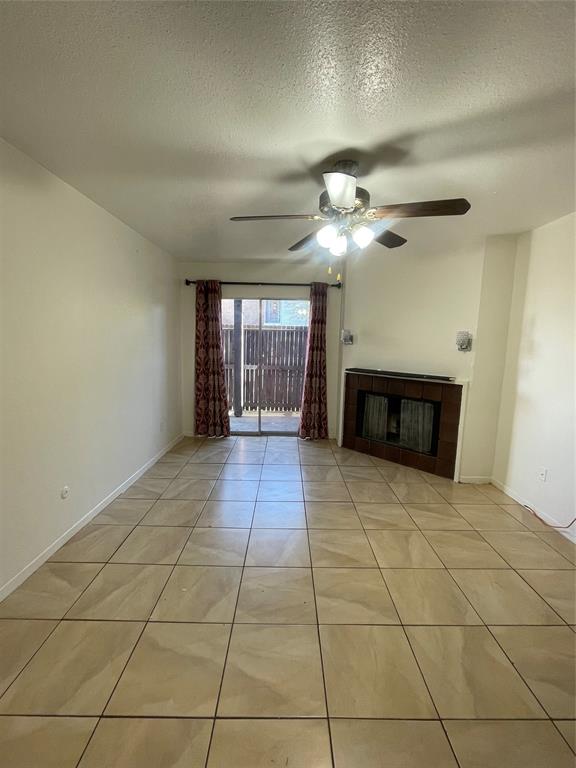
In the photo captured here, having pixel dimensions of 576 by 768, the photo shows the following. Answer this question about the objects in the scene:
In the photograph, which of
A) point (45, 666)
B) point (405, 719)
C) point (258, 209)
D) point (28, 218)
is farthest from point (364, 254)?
point (45, 666)

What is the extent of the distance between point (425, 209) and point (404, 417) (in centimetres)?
268

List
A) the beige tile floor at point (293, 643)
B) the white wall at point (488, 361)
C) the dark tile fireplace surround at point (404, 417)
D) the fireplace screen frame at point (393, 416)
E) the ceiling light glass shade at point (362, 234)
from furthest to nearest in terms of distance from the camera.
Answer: the fireplace screen frame at point (393, 416) → the dark tile fireplace surround at point (404, 417) → the white wall at point (488, 361) → the ceiling light glass shade at point (362, 234) → the beige tile floor at point (293, 643)

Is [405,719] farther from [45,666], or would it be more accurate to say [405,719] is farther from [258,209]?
[258,209]

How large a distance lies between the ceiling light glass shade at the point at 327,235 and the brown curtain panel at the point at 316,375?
2529mm

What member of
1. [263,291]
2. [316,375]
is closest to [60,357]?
[263,291]

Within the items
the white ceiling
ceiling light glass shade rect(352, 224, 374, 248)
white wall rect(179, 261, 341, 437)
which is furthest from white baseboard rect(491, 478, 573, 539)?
ceiling light glass shade rect(352, 224, 374, 248)

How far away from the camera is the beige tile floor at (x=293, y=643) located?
1.26 meters

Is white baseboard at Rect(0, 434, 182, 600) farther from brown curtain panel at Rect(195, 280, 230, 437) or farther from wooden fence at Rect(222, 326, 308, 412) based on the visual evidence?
wooden fence at Rect(222, 326, 308, 412)

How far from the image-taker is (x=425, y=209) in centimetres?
191

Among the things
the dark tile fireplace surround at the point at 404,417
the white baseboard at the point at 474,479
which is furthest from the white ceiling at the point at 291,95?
the white baseboard at the point at 474,479

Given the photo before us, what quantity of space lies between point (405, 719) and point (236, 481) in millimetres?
2419

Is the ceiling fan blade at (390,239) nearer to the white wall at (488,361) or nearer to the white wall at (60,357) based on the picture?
the white wall at (488,361)

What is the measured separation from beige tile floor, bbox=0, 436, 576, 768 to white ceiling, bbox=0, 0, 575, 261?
246cm

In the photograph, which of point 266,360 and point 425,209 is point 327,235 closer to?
point 425,209
